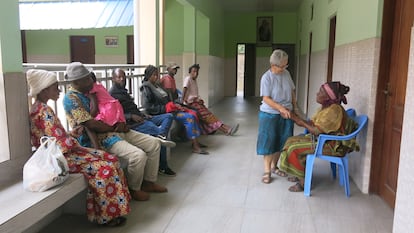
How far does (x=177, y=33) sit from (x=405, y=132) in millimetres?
8357

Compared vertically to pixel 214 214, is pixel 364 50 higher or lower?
higher

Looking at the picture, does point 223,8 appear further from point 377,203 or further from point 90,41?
point 377,203

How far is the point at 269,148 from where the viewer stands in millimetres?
3639

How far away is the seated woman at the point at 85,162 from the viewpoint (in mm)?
2461

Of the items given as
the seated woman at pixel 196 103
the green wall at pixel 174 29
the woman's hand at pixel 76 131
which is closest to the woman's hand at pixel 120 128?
the woman's hand at pixel 76 131

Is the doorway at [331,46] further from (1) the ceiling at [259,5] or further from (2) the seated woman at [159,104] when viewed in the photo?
(1) the ceiling at [259,5]

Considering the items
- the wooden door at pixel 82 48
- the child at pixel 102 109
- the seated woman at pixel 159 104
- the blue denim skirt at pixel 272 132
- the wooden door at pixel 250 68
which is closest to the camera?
the child at pixel 102 109

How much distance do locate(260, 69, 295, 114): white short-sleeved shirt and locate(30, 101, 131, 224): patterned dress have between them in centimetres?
164

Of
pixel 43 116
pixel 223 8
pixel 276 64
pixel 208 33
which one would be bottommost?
pixel 43 116

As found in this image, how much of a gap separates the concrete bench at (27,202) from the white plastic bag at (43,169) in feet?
0.14

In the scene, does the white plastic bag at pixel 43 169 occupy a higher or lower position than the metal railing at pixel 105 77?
lower

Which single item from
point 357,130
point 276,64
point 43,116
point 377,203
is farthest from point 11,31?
point 377,203

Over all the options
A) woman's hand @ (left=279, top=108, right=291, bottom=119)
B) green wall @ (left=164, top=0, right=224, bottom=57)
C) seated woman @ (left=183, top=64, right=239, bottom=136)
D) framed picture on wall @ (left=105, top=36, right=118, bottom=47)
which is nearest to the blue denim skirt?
woman's hand @ (left=279, top=108, right=291, bottom=119)

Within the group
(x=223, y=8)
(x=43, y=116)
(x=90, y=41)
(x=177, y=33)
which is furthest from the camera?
(x=223, y=8)
